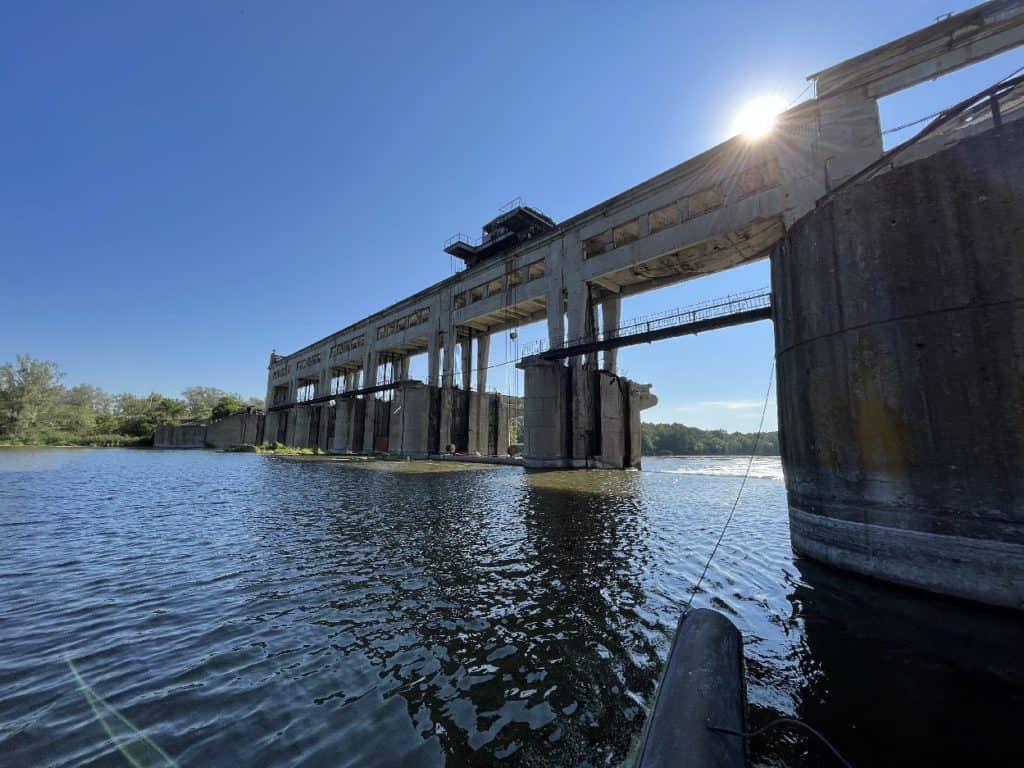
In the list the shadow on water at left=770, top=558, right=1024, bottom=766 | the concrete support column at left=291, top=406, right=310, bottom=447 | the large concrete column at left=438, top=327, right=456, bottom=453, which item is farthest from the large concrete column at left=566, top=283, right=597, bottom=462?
the concrete support column at left=291, top=406, right=310, bottom=447

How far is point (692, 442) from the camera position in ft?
351

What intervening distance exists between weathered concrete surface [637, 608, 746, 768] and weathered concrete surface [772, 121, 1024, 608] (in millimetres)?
3658

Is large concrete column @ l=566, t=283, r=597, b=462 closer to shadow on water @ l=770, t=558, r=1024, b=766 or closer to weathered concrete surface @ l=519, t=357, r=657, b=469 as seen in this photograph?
weathered concrete surface @ l=519, t=357, r=657, b=469

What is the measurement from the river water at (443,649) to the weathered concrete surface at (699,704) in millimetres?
308

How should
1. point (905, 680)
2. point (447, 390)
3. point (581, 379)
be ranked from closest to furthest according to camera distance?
point (905, 680)
point (581, 379)
point (447, 390)

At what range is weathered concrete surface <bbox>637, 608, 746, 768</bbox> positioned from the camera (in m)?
2.26

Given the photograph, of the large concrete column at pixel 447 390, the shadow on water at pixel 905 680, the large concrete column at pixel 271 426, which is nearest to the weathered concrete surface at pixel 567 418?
the large concrete column at pixel 447 390

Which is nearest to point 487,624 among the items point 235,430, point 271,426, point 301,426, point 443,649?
point 443,649

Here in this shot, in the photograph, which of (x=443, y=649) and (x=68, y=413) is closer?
(x=443, y=649)

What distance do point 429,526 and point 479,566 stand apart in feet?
9.88

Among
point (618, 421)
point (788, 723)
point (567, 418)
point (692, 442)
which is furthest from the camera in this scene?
point (692, 442)

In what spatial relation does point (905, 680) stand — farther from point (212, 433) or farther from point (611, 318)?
point (212, 433)

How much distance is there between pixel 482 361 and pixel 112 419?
84.1m

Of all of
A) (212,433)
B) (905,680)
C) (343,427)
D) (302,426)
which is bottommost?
(905,680)
